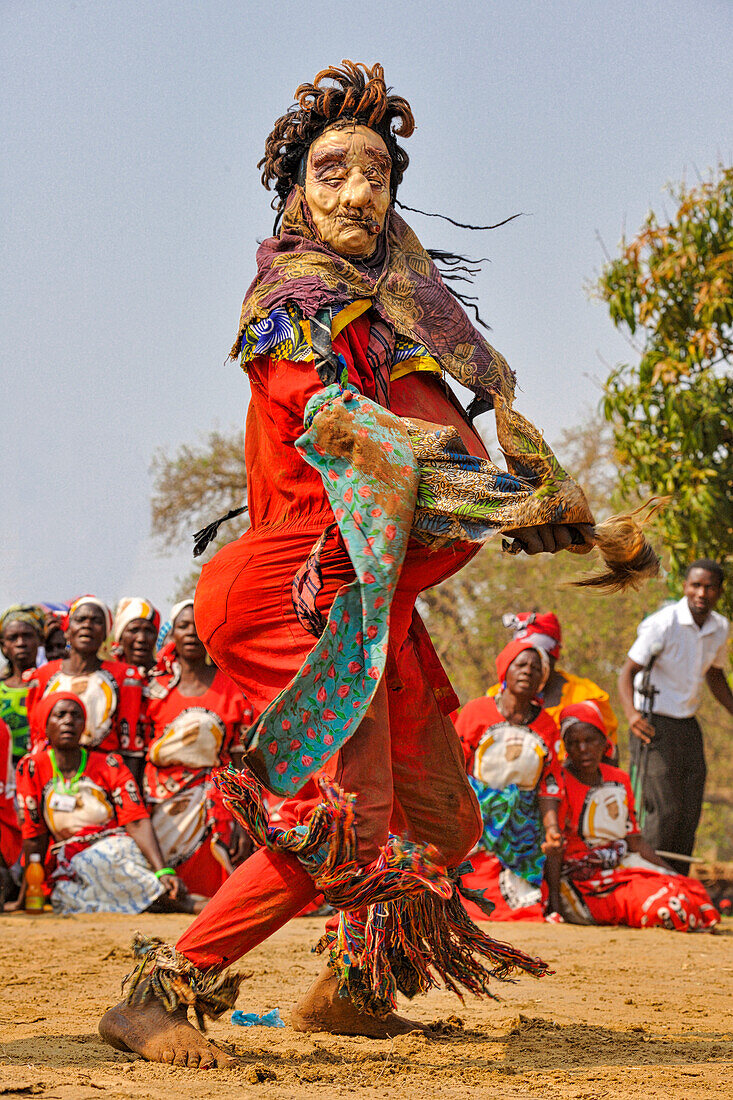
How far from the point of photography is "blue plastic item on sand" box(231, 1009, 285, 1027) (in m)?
3.63

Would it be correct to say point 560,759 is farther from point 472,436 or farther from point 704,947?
point 472,436

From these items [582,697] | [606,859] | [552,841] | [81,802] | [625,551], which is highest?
[582,697]

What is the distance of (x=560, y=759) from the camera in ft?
24.5

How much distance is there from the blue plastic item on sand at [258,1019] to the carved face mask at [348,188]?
2.21 metres

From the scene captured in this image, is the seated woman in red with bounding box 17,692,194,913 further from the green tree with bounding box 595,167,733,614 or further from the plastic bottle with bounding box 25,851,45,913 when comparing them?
the green tree with bounding box 595,167,733,614

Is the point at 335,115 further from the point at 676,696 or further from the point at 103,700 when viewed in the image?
the point at 676,696

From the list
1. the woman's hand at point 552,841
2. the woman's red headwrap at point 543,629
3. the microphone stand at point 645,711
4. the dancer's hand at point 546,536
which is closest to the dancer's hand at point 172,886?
the woman's hand at point 552,841

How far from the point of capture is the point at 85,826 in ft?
24.2

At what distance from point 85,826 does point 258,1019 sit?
13.0ft

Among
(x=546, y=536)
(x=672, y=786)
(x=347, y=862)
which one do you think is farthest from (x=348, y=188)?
(x=672, y=786)

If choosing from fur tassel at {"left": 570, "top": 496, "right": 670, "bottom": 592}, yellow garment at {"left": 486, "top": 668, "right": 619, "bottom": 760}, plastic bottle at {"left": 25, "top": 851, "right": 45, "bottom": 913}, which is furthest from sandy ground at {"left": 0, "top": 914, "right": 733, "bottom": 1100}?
yellow garment at {"left": 486, "top": 668, "right": 619, "bottom": 760}

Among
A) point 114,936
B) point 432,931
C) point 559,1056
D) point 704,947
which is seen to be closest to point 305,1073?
point 432,931

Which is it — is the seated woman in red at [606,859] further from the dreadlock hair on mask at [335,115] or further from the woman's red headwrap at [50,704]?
the dreadlock hair on mask at [335,115]

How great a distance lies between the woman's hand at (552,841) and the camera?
713 centimetres
